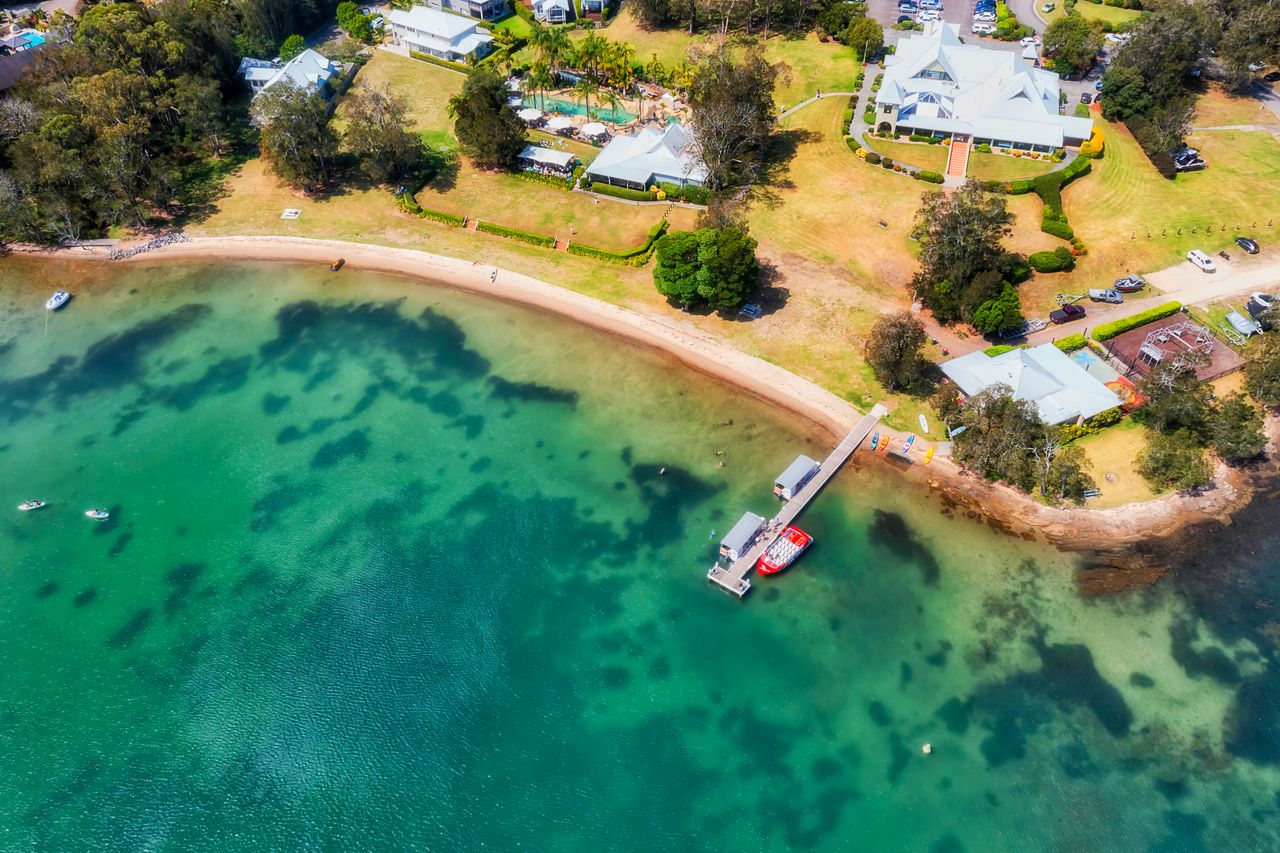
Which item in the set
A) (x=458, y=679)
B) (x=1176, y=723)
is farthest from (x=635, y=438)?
(x=1176, y=723)

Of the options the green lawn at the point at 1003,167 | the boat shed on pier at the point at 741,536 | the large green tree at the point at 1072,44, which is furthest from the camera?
the large green tree at the point at 1072,44

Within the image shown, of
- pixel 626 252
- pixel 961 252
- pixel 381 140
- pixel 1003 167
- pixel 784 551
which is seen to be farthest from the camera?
pixel 1003 167

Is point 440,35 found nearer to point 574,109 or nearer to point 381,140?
point 574,109

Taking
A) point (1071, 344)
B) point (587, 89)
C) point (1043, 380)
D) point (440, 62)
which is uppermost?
point (440, 62)

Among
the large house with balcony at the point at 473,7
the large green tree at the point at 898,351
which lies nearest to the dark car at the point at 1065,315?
the large green tree at the point at 898,351

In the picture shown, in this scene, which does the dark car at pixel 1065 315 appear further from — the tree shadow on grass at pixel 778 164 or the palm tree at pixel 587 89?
the palm tree at pixel 587 89

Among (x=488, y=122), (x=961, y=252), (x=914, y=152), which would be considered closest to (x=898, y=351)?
(x=961, y=252)
